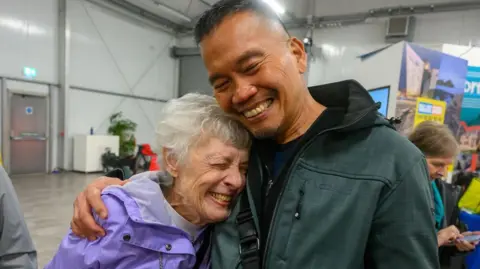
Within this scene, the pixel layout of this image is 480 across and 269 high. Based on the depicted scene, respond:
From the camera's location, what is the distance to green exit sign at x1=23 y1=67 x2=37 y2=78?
7996 mm

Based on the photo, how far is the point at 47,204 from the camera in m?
5.29

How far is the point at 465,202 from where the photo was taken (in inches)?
107

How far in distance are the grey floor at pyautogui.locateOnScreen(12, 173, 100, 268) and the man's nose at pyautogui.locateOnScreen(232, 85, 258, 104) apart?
3.09m

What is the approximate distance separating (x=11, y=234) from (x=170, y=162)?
2.57 feet

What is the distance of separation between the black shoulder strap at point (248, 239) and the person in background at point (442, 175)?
57.6 inches

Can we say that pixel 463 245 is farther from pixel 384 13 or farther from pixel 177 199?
pixel 384 13

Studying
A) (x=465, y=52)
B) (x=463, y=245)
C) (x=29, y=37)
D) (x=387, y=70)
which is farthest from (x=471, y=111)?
(x=29, y=37)

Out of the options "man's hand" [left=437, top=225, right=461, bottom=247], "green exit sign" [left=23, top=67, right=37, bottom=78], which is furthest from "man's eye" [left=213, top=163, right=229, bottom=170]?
"green exit sign" [left=23, top=67, right=37, bottom=78]

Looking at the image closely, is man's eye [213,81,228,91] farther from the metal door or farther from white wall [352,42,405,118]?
the metal door

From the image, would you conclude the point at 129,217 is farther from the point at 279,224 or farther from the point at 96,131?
the point at 96,131

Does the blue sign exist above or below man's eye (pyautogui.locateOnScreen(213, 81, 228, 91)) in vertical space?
above

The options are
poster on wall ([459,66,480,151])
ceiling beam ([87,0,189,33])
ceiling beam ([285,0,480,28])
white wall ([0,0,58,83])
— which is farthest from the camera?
ceiling beam ([87,0,189,33])

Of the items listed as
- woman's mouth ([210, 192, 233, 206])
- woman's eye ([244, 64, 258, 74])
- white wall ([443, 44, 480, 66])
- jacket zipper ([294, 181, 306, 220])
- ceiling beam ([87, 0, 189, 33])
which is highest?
ceiling beam ([87, 0, 189, 33])

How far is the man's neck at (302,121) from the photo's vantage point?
1.12 metres
